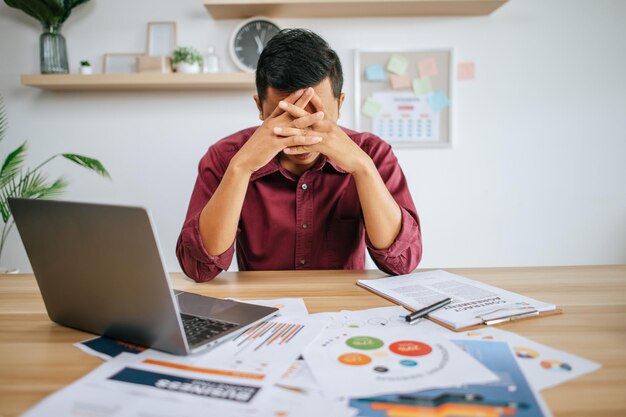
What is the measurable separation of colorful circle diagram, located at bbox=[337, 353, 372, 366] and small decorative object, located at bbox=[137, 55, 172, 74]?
1.85 meters

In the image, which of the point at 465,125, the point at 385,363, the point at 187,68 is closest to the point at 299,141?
the point at 385,363

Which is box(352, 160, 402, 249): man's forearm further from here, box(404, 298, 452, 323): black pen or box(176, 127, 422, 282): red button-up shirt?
A: box(404, 298, 452, 323): black pen

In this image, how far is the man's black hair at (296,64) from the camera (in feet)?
3.53

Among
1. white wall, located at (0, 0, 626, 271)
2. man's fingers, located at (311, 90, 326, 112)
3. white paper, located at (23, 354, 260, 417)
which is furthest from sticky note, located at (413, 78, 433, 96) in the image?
white paper, located at (23, 354, 260, 417)

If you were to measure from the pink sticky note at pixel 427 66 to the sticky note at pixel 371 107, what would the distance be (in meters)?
0.27

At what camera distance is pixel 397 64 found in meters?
2.22

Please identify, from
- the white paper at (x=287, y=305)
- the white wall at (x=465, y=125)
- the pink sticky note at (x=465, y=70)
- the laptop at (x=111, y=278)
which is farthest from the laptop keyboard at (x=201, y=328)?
the pink sticky note at (x=465, y=70)

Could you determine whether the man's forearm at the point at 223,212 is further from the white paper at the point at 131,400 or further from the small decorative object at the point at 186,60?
the small decorative object at the point at 186,60

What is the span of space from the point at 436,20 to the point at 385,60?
32 cm

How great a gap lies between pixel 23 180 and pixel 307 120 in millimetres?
1746

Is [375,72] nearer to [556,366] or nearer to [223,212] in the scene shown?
[223,212]

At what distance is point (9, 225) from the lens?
2.27 m

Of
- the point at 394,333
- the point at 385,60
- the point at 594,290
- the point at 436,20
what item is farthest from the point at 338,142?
the point at 436,20

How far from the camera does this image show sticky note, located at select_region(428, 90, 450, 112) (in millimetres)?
2246
